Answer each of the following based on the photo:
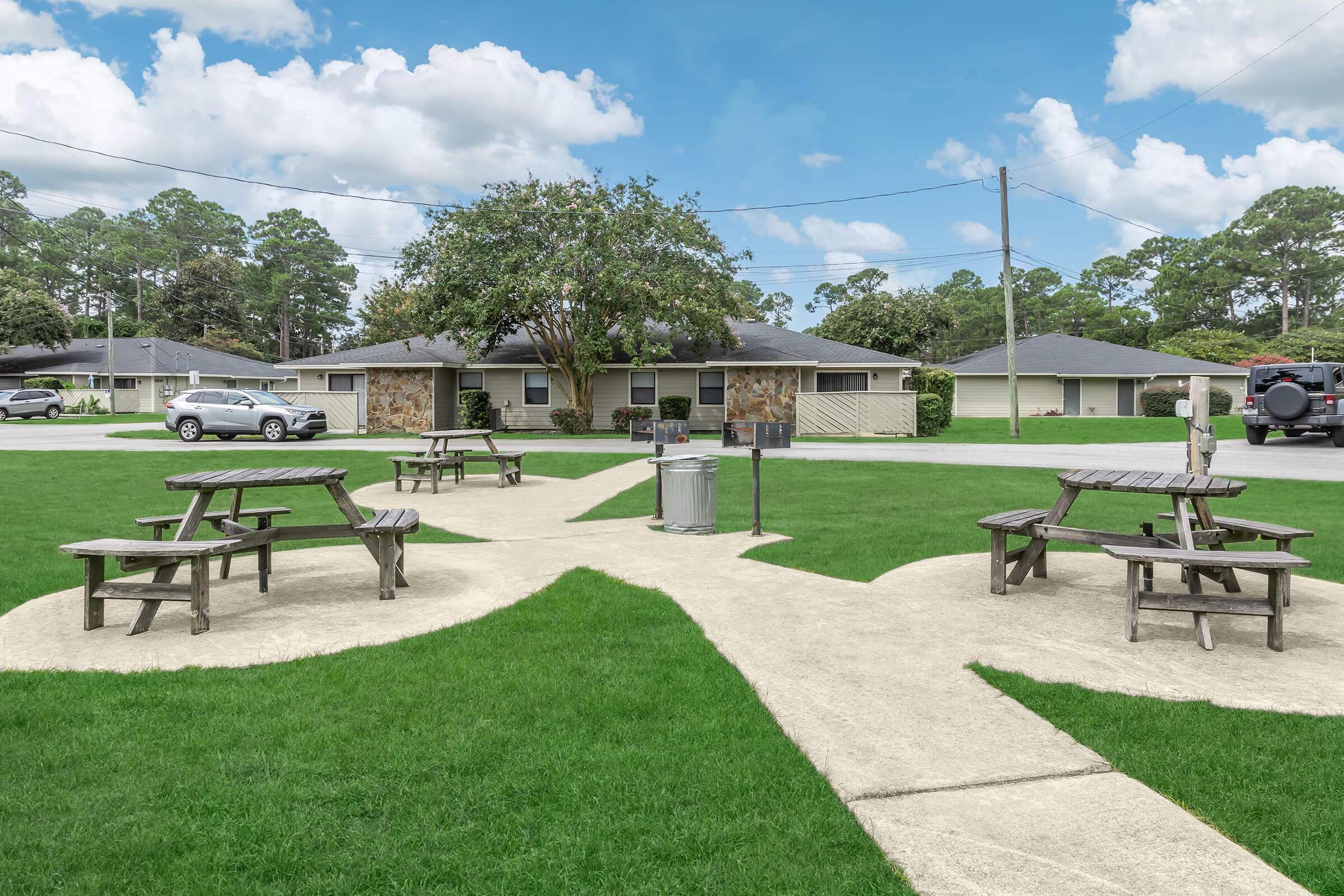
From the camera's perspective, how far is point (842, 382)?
3300cm

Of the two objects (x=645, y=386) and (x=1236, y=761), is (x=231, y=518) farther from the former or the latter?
(x=645, y=386)

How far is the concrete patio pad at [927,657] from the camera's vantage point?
275 cm

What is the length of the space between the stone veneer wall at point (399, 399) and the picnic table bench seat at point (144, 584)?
28.0 metres

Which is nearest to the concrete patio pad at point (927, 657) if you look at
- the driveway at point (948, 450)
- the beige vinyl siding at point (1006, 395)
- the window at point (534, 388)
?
the driveway at point (948, 450)

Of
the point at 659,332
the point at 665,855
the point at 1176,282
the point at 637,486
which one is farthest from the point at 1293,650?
the point at 1176,282

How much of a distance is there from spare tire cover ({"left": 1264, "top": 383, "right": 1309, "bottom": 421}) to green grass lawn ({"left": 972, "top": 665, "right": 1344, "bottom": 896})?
22.7m

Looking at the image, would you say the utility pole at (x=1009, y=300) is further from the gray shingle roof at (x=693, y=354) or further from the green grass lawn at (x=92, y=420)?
the green grass lawn at (x=92, y=420)

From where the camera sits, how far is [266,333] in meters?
79.6

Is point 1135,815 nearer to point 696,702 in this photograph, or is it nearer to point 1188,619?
point 696,702

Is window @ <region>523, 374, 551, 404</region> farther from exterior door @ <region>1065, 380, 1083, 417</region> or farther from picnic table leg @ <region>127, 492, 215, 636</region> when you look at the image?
picnic table leg @ <region>127, 492, 215, 636</region>

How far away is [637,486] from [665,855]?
1138 cm

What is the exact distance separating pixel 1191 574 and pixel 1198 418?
113 cm

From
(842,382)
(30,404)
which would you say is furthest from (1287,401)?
(30,404)

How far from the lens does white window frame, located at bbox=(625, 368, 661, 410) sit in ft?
108
